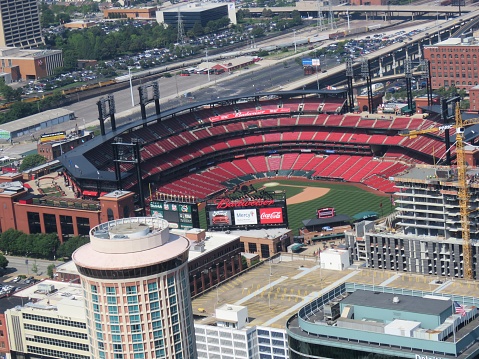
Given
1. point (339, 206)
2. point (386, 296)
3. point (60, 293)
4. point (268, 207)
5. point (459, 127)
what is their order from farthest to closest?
point (339, 206) → point (268, 207) → point (459, 127) → point (60, 293) → point (386, 296)

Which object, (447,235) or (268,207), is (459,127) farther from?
(268,207)

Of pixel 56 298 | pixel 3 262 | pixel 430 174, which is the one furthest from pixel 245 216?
pixel 56 298

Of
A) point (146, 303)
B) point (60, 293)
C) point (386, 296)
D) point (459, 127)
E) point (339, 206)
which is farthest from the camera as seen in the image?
point (339, 206)

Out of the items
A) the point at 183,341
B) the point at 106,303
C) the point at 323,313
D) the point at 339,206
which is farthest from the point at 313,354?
the point at 339,206

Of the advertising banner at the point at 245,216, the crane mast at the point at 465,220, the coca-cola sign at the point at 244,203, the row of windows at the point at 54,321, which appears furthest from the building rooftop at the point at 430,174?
the row of windows at the point at 54,321

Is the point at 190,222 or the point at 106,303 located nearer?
the point at 106,303

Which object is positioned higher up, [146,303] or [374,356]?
[146,303]
